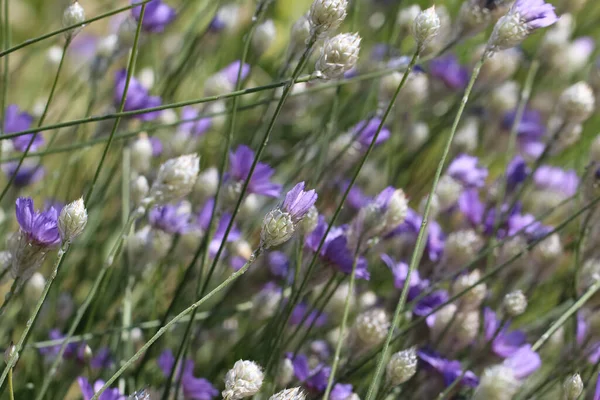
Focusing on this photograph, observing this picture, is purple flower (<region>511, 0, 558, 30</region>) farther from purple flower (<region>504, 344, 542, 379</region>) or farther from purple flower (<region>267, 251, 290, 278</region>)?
purple flower (<region>267, 251, 290, 278</region>)

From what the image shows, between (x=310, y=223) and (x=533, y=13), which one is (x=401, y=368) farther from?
→ (x=533, y=13)

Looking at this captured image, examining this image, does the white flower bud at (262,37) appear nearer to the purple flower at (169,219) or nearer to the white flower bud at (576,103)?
the purple flower at (169,219)

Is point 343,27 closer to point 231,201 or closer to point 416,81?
point 416,81

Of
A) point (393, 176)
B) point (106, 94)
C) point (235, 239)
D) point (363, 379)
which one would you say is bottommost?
point (363, 379)

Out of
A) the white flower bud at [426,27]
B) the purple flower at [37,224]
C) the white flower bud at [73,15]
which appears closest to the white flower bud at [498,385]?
the white flower bud at [426,27]

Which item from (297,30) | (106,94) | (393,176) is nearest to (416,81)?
(393,176)

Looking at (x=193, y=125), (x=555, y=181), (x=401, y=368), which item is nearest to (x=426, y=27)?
(x=401, y=368)

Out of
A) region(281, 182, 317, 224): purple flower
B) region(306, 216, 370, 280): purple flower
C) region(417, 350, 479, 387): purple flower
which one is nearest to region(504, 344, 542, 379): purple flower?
region(417, 350, 479, 387): purple flower
